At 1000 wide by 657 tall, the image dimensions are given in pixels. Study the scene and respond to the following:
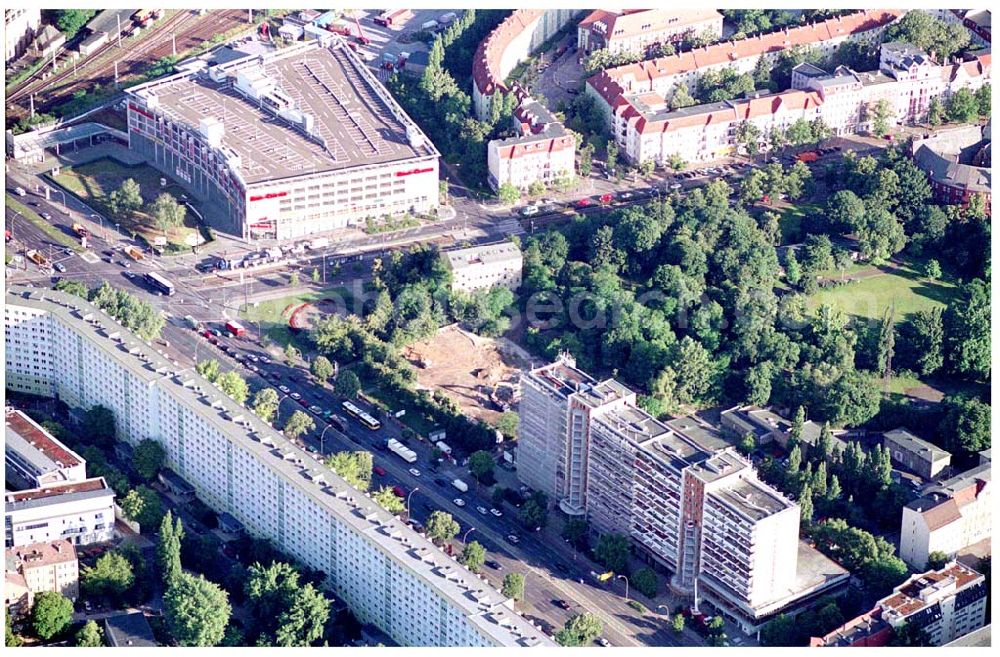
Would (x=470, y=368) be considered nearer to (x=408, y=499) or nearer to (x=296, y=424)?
(x=296, y=424)

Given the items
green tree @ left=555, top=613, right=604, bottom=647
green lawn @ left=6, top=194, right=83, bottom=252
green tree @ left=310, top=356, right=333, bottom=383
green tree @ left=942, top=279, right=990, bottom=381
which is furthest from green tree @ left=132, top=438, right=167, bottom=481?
green tree @ left=942, top=279, right=990, bottom=381

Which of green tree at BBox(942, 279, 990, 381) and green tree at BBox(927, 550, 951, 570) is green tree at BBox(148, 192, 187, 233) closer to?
green tree at BBox(942, 279, 990, 381)

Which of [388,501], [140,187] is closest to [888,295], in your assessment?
[388,501]

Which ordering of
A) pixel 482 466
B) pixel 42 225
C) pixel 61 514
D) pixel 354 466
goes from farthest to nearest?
1. pixel 42 225
2. pixel 482 466
3. pixel 354 466
4. pixel 61 514

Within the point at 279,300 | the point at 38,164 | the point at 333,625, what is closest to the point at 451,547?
the point at 333,625

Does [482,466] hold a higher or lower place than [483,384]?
higher

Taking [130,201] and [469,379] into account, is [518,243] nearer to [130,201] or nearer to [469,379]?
[469,379]

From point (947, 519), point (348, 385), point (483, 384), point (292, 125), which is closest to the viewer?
point (947, 519)
